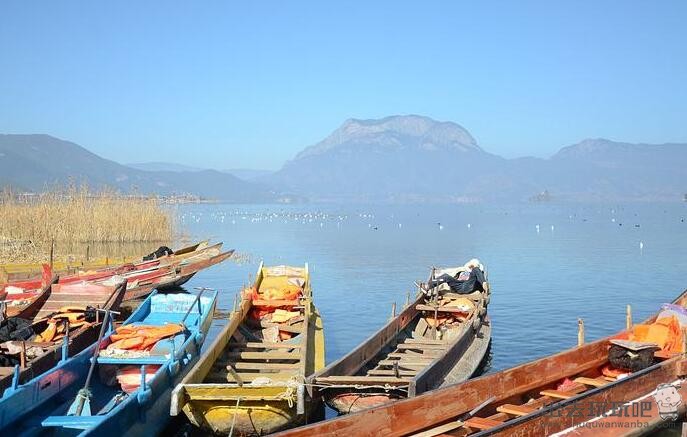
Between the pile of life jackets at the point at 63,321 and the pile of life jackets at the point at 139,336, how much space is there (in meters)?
1.37

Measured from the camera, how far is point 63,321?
13.7 metres

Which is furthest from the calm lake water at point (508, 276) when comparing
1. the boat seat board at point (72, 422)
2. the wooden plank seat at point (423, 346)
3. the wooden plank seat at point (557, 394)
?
the boat seat board at point (72, 422)

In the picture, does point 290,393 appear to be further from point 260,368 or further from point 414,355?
point 414,355

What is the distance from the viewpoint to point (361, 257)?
133ft

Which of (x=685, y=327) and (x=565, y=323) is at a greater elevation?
(x=685, y=327)

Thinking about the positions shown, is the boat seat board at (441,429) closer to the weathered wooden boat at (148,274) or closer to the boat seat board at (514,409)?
the boat seat board at (514,409)

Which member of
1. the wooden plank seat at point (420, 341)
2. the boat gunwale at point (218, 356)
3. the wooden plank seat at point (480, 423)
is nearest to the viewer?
the wooden plank seat at point (480, 423)

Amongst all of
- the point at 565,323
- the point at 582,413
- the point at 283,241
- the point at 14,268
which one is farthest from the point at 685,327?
the point at 283,241

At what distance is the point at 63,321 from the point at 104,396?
9.75ft

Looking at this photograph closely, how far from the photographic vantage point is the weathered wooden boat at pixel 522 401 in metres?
8.00

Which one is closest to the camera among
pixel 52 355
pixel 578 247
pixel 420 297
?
pixel 52 355

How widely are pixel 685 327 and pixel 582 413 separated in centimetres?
408

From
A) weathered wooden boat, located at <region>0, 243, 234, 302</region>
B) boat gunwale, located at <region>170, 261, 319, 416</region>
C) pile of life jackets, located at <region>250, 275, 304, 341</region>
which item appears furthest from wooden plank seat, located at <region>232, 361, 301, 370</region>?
weathered wooden boat, located at <region>0, 243, 234, 302</region>

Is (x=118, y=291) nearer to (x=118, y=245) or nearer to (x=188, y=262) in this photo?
(x=188, y=262)
